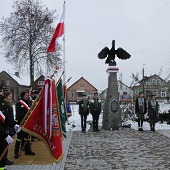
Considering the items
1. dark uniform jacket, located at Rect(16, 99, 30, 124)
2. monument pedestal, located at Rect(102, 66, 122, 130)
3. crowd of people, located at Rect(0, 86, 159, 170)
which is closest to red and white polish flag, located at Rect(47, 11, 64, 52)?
crowd of people, located at Rect(0, 86, 159, 170)

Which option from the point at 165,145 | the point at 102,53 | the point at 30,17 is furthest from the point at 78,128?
the point at 30,17

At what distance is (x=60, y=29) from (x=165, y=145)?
16.7 ft

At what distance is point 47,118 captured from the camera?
6914 mm

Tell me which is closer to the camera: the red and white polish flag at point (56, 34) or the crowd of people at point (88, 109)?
the red and white polish flag at point (56, 34)

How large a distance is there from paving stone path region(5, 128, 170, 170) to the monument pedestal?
108 inches

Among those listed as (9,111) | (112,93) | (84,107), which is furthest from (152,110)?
(9,111)

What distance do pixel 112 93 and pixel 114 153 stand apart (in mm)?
6861

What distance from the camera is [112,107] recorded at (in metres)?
15.7

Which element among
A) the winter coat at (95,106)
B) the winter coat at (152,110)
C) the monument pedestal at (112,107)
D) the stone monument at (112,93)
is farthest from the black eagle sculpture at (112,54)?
the winter coat at (152,110)

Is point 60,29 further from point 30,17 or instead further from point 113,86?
point 30,17

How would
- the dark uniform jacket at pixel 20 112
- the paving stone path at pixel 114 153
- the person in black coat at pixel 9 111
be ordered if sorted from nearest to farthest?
the person in black coat at pixel 9 111
the paving stone path at pixel 114 153
the dark uniform jacket at pixel 20 112

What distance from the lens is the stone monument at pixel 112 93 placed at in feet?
50.8

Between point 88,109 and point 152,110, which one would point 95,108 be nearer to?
point 88,109

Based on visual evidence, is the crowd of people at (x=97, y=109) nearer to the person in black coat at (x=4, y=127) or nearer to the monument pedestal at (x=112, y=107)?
the monument pedestal at (x=112, y=107)
